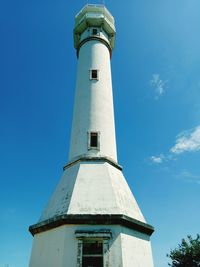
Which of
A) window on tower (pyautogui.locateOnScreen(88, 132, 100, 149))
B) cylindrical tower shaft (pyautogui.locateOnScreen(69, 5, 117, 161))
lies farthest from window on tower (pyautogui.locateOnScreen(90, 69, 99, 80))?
window on tower (pyautogui.locateOnScreen(88, 132, 100, 149))

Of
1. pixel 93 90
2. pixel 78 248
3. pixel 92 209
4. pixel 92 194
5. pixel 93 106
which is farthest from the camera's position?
pixel 93 90

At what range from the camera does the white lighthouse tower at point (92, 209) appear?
8.48 m

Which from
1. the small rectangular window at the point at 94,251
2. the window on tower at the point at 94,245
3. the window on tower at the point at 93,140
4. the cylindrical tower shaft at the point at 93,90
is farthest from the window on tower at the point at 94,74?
the small rectangular window at the point at 94,251

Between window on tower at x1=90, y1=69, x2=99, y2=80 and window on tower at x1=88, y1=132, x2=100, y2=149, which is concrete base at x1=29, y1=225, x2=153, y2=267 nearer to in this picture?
window on tower at x1=88, y1=132, x2=100, y2=149

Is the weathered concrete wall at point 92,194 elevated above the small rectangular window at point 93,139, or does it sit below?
below

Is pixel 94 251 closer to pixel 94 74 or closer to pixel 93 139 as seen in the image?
pixel 93 139

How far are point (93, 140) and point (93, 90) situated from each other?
3420 millimetres

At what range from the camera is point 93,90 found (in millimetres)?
14211

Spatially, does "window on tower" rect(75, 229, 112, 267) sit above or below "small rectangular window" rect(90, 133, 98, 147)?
below

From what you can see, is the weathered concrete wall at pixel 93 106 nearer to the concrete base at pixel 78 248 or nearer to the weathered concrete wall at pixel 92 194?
the weathered concrete wall at pixel 92 194

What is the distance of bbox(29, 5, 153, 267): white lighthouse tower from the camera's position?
8477 millimetres

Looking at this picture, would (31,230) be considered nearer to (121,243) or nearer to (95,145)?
(121,243)

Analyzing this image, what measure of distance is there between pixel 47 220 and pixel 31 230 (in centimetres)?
122

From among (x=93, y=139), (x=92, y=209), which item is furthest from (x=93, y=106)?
(x=92, y=209)
